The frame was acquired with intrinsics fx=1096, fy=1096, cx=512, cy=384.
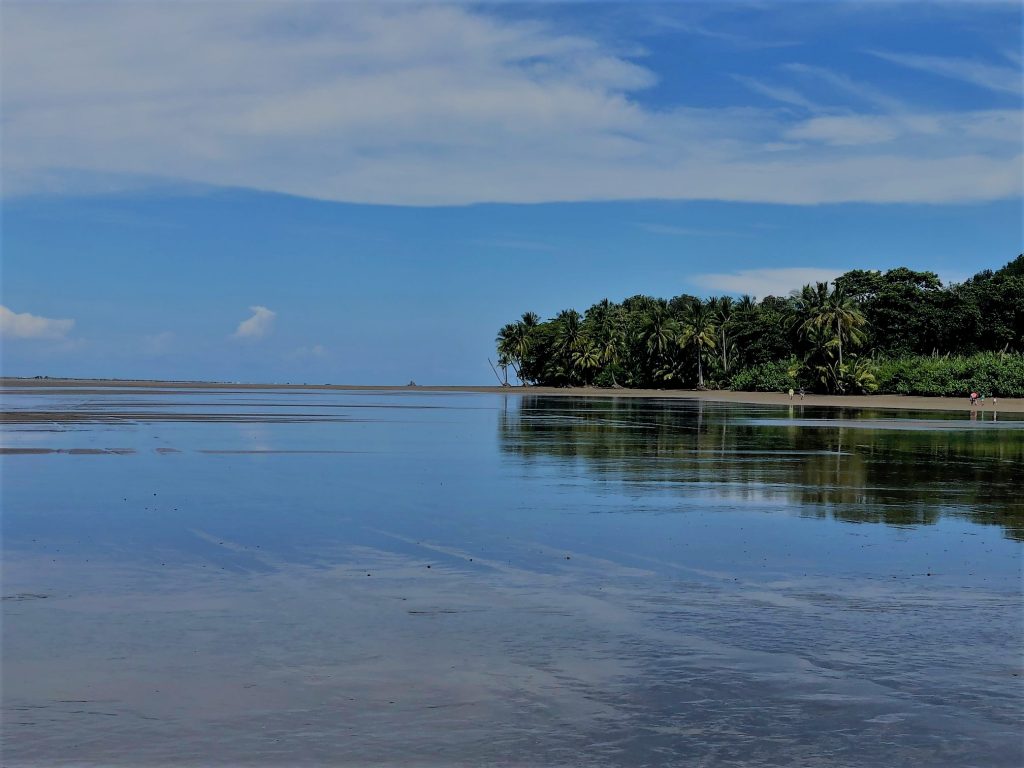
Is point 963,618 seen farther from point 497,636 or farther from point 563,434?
point 563,434

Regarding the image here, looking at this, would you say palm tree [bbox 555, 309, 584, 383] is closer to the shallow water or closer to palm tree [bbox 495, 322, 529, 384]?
palm tree [bbox 495, 322, 529, 384]

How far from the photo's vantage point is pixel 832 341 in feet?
328

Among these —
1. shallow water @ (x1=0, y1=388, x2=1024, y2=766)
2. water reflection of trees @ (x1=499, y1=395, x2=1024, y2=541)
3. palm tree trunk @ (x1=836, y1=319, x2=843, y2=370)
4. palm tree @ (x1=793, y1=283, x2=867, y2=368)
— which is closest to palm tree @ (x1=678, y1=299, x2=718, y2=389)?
palm tree @ (x1=793, y1=283, x2=867, y2=368)

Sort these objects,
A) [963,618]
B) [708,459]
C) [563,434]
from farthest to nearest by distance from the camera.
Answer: [563,434] < [708,459] < [963,618]

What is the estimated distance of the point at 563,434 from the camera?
36625 mm

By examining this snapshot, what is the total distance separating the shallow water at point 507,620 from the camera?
6.44m

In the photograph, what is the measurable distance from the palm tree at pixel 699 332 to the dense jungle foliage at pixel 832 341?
15cm

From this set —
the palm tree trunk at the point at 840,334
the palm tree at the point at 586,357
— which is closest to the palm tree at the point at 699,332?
the palm tree trunk at the point at 840,334

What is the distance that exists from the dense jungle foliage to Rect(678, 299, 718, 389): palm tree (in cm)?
15

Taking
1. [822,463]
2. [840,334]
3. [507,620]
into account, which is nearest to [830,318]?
[840,334]

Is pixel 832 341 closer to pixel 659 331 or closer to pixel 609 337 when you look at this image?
pixel 659 331

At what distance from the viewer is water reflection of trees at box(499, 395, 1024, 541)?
17422 mm

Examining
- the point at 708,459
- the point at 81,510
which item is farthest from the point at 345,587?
the point at 708,459

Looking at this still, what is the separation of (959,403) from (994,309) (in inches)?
1462
